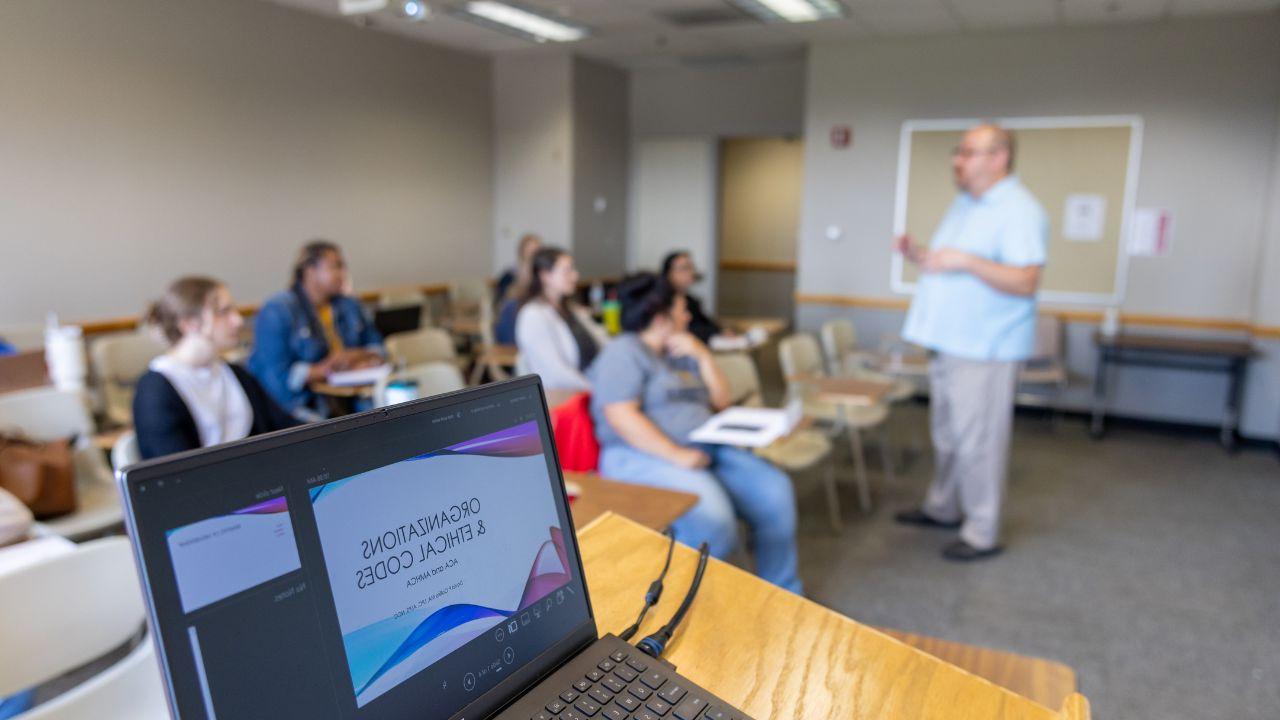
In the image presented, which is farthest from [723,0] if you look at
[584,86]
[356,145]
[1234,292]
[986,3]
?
[1234,292]

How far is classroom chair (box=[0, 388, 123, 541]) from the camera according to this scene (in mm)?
2898

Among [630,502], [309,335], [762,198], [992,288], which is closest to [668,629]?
[630,502]

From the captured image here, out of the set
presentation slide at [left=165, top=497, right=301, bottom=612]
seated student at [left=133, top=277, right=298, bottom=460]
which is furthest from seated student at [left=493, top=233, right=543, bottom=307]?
presentation slide at [left=165, top=497, right=301, bottom=612]

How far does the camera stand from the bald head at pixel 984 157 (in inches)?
129

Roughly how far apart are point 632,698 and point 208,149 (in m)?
5.93

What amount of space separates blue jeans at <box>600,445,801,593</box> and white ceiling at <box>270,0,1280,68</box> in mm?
3956

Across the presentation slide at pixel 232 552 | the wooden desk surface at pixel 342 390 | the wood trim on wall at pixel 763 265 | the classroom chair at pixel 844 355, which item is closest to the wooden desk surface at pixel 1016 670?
the presentation slide at pixel 232 552

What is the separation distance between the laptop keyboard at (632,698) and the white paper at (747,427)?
1.77 m

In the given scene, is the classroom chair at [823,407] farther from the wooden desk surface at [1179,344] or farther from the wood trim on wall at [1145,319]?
the wooden desk surface at [1179,344]

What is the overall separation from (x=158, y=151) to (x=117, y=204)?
467mm

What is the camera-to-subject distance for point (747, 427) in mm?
2758

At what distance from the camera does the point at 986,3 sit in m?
5.34

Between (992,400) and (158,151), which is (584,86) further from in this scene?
(992,400)

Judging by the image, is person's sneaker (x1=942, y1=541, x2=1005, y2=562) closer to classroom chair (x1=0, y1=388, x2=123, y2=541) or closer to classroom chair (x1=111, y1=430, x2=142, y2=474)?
classroom chair (x1=111, y1=430, x2=142, y2=474)
